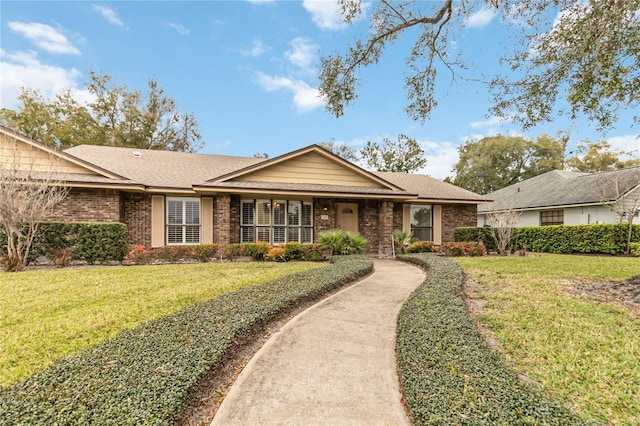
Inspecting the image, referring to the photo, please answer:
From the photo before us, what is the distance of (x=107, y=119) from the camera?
86.3 feet

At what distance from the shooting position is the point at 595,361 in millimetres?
3314

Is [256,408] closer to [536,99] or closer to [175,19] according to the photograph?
[536,99]

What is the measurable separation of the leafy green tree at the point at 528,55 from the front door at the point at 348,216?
6.03m

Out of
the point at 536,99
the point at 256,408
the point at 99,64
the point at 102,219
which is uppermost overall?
the point at 99,64

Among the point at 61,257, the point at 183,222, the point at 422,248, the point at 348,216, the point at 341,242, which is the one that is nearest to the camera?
the point at 61,257

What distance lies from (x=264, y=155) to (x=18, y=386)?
3261cm

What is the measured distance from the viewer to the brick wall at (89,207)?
1109 centimetres

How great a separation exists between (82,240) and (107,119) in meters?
21.7

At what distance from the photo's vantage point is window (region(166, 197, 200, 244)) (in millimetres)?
12474

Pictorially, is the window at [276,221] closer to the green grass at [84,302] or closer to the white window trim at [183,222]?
the white window trim at [183,222]

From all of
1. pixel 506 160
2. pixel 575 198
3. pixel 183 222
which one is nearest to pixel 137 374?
pixel 183 222

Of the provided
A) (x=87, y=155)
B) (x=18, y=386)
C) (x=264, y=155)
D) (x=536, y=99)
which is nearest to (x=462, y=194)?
(x=536, y=99)

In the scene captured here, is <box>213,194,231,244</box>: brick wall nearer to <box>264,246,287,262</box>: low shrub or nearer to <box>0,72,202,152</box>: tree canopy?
<box>264,246,287,262</box>: low shrub

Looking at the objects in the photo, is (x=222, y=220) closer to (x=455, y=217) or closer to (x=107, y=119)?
(x=455, y=217)
